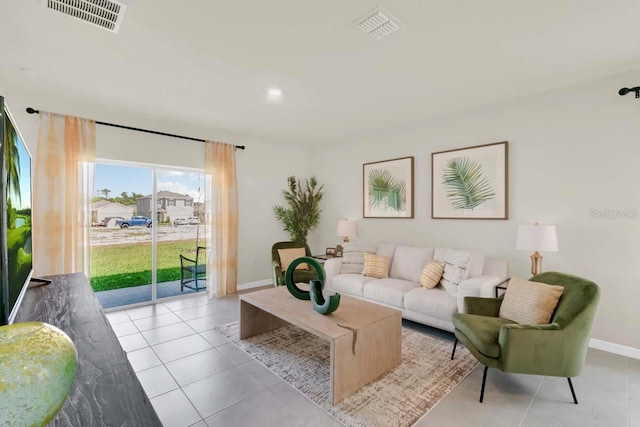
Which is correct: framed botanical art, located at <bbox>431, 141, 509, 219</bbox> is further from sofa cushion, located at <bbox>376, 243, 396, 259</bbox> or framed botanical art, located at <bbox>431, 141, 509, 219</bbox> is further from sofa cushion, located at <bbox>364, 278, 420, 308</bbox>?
sofa cushion, located at <bbox>364, 278, 420, 308</bbox>

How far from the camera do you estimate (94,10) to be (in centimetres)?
193

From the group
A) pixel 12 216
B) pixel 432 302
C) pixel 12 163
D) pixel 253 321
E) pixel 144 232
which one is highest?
pixel 12 163

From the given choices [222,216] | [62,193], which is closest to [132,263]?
[62,193]

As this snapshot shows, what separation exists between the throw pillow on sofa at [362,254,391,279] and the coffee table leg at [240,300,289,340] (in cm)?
146

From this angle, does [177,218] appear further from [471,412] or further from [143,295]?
[471,412]

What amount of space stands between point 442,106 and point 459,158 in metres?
0.71

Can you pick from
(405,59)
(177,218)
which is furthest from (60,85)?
(405,59)

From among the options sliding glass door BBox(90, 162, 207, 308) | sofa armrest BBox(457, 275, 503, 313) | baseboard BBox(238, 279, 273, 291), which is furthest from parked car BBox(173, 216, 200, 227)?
sofa armrest BBox(457, 275, 503, 313)

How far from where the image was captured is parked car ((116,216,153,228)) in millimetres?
4063

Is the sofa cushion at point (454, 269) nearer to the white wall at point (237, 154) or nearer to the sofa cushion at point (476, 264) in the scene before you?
the sofa cushion at point (476, 264)

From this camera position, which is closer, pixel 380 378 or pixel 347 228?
pixel 380 378

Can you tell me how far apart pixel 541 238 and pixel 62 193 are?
5188mm

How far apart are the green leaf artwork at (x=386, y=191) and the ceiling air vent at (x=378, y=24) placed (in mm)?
2579

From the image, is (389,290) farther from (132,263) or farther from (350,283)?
(132,263)
